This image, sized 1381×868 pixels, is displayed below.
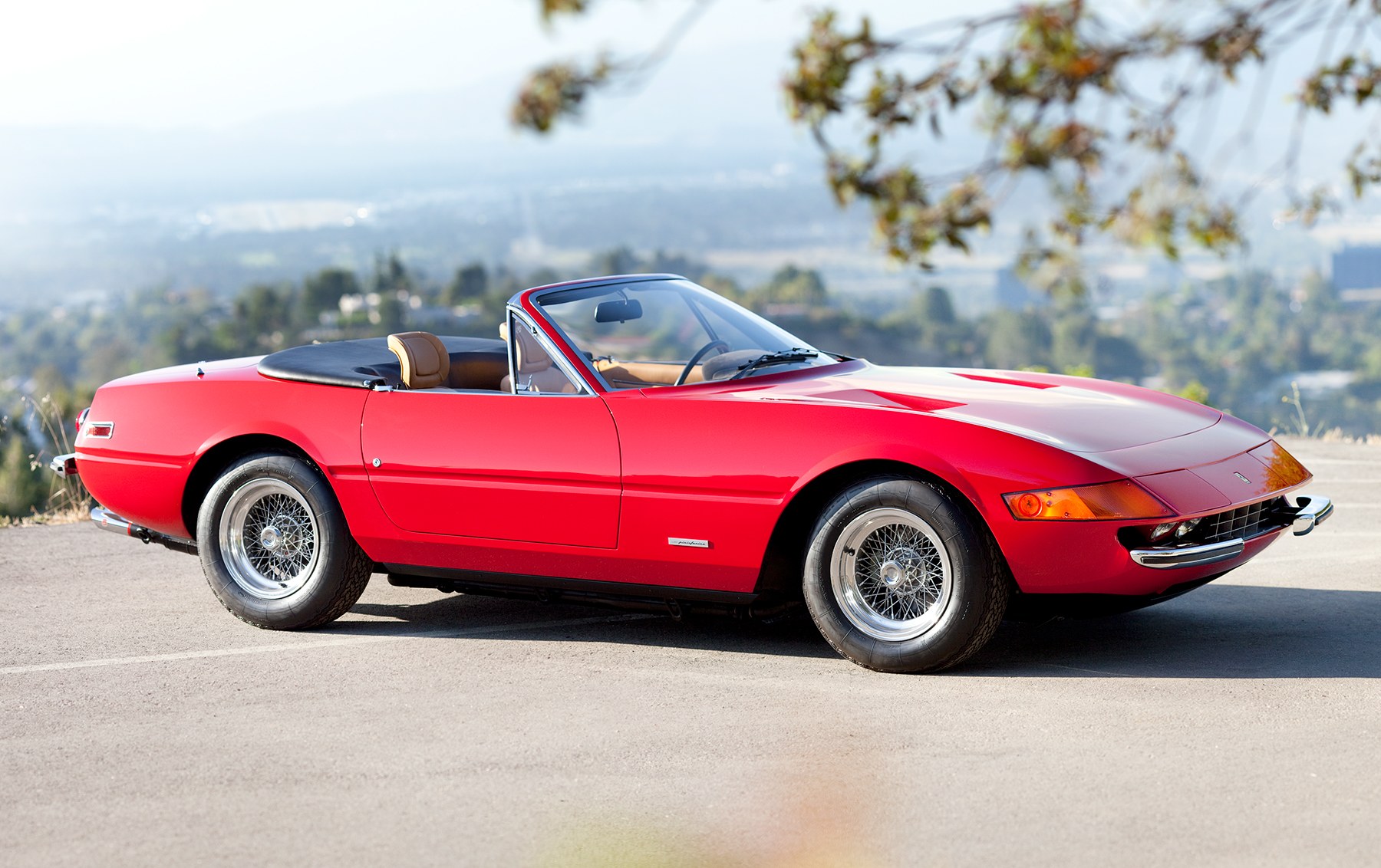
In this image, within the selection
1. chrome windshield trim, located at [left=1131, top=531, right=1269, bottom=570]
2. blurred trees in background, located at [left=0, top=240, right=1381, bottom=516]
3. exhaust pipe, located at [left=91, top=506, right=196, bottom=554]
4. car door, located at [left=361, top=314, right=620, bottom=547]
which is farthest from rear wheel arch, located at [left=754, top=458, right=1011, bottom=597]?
blurred trees in background, located at [left=0, top=240, right=1381, bottom=516]

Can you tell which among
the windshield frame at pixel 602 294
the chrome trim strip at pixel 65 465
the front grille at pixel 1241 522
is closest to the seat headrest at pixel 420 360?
the windshield frame at pixel 602 294

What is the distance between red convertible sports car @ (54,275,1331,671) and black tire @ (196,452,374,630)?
0.01 metres

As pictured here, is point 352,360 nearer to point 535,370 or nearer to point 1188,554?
point 535,370

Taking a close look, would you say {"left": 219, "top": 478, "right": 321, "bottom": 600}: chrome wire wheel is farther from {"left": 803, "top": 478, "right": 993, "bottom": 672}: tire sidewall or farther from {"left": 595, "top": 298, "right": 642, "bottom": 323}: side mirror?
{"left": 803, "top": 478, "right": 993, "bottom": 672}: tire sidewall

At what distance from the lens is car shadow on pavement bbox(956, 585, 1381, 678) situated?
17.9 feet

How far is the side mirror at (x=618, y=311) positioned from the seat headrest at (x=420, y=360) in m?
0.86

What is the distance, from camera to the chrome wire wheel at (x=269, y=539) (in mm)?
6520

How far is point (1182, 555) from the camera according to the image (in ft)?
16.8

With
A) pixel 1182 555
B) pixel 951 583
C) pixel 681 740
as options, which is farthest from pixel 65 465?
pixel 1182 555

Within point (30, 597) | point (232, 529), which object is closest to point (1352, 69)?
point (232, 529)

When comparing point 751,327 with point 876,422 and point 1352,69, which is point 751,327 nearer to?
point 876,422

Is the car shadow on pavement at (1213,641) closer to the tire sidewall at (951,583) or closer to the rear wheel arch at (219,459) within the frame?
the tire sidewall at (951,583)

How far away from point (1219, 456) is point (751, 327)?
A: 2133 mm

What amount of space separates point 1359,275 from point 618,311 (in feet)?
371
